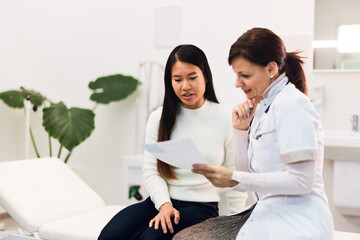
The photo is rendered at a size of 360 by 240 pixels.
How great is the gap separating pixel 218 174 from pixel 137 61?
235 cm

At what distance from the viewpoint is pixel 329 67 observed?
283 cm

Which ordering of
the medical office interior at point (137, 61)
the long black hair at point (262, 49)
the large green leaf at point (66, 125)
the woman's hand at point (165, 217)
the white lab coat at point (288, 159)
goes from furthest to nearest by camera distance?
the large green leaf at point (66, 125), the medical office interior at point (137, 61), the woman's hand at point (165, 217), the long black hair at point (262, 49), the white lab coat at point (288, 159)

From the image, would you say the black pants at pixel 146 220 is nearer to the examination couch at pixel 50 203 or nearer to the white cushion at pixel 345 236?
the examination couch at pixel 50 203

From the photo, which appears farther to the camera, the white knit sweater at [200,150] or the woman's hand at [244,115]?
the white knit sweater at [200,150]

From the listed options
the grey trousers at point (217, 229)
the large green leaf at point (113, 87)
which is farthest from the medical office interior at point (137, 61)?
the grey trousers at point (217, 229)

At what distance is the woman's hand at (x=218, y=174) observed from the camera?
116 cm

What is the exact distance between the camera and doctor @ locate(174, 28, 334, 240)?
3.55 ft

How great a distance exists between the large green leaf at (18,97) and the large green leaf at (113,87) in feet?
1.49

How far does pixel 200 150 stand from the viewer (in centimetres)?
171

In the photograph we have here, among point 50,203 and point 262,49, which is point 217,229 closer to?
point 262,49

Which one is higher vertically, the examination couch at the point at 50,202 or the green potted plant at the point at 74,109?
the green potted plant at the point at 74,109

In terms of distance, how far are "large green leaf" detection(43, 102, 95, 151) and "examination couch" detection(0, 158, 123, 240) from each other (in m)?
0.84

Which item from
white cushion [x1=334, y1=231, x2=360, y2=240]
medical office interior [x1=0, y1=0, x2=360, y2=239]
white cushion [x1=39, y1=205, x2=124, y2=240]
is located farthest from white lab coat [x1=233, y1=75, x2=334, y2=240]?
medical office interior [x1=0, y1=0, x2=360, y2=239]

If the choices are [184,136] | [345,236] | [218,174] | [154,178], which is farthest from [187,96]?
[345,236]
